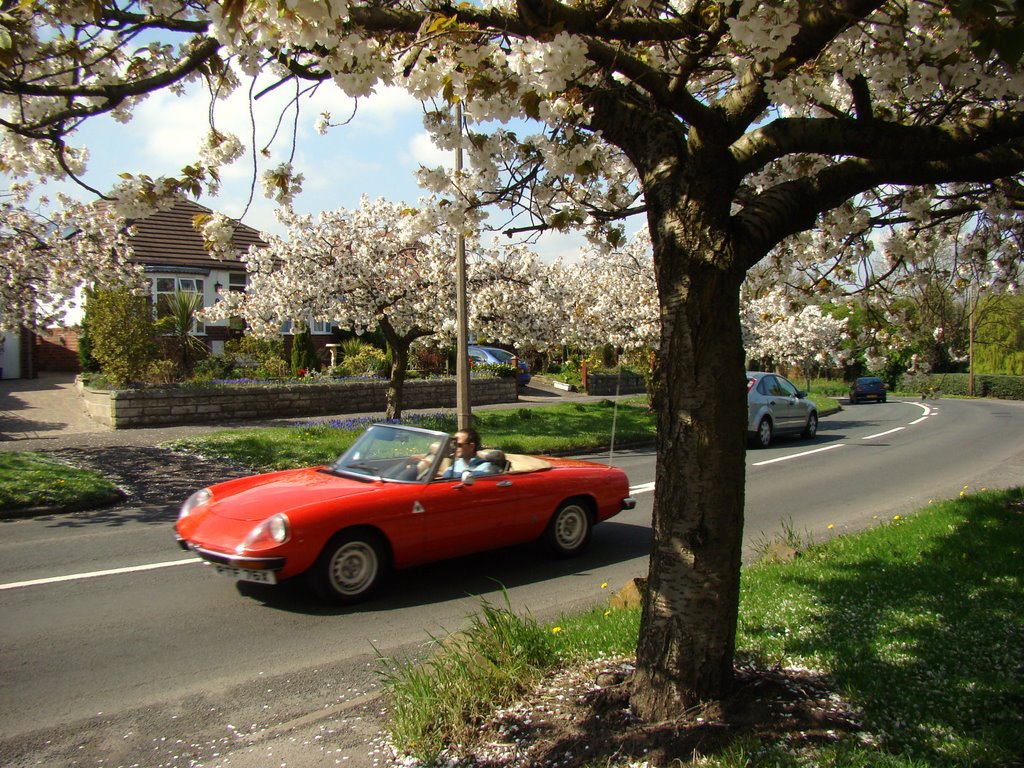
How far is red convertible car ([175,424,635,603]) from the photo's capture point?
5691mm

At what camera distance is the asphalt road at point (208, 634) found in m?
3.96

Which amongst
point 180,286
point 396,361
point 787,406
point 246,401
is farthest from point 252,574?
point 180,286

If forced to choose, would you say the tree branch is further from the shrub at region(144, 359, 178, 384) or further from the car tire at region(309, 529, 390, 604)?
the shrub at region(144, 359, 178, 384)

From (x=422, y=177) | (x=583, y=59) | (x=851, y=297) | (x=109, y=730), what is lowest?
Result: (x=109, y=730)

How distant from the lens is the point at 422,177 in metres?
4.67

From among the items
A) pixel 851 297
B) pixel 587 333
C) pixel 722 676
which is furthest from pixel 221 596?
pixel 587 333

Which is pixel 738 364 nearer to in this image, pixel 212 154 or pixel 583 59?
pixel 583 59

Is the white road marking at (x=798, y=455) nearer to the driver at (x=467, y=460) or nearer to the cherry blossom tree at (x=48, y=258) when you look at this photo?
the driver at (x=467, y=460)

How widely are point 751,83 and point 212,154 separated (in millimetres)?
3608

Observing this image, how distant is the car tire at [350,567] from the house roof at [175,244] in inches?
970

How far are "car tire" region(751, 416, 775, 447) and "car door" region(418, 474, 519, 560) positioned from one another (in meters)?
11.9

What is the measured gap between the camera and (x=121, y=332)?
57.7 feet

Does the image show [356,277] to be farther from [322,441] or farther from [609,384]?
[609,384]

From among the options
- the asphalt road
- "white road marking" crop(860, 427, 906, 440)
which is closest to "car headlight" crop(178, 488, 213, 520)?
the asphalt road
